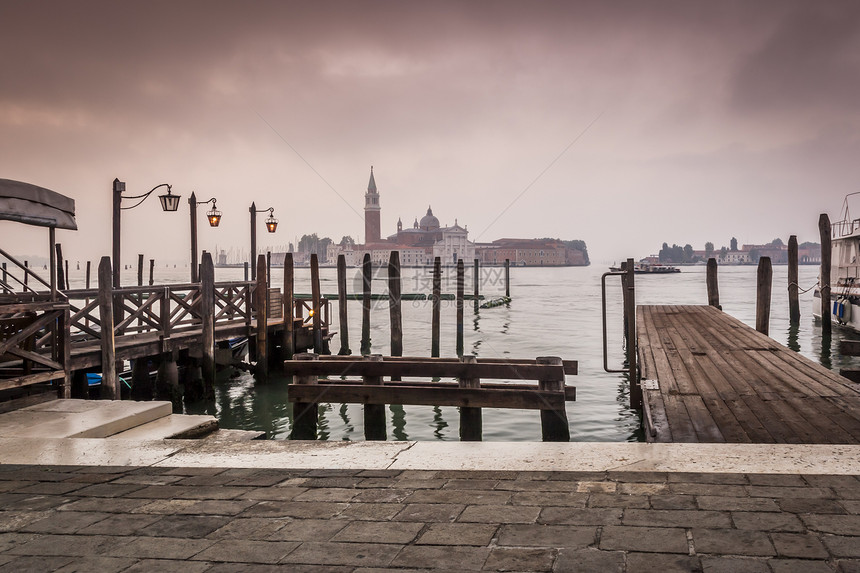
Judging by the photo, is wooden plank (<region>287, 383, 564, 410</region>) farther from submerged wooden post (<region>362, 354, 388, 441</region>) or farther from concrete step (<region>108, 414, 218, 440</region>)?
concrete step (<region>108, 414, 218, 440</region>)

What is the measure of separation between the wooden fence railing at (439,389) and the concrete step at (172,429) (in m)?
1.40

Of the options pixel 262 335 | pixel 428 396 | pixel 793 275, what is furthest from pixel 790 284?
pixel 428 396

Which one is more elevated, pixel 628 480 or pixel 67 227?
pixel 67 227

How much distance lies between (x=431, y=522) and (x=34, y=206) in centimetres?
686

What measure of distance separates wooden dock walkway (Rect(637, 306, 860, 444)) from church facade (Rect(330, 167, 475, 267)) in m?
169

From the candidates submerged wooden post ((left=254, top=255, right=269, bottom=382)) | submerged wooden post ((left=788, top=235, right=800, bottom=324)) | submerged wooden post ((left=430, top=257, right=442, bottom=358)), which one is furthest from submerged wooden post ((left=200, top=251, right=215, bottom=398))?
submerged wooden post ((left=788, top=235, right=800, bottom=324))

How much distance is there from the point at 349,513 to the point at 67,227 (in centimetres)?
681

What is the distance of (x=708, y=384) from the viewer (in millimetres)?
6773

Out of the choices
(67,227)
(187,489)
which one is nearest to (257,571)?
(187,489)

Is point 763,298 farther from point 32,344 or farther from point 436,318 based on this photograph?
point 32,344

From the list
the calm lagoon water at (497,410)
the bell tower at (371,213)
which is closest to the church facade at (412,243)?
the bell tower at (371,213)

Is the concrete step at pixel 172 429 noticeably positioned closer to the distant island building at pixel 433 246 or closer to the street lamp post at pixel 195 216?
the street lamp post at pixel 195 216

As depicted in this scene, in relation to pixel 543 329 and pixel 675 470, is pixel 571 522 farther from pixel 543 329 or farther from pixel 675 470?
pixel 543 329

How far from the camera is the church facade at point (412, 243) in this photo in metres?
182
